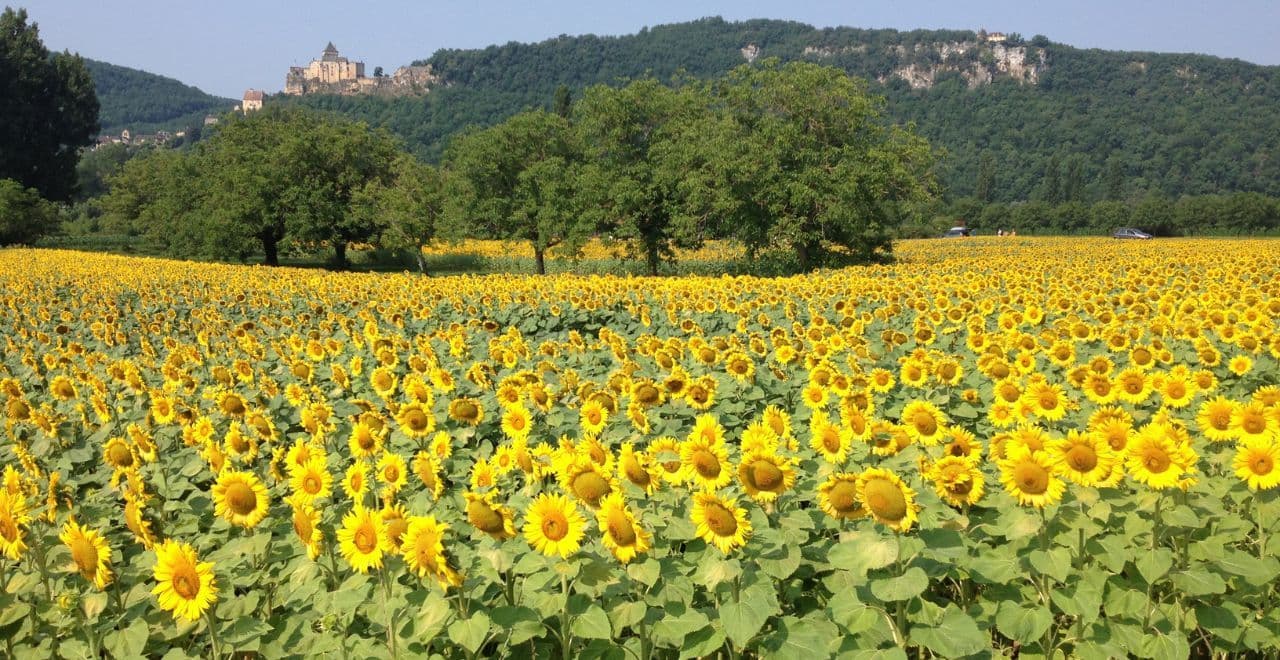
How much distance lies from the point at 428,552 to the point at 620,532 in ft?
2.13

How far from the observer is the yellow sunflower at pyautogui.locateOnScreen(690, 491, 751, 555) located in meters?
2.65

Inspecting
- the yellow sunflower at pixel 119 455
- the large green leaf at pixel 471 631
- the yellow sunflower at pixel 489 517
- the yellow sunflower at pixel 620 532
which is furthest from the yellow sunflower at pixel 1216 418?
the yellow sunflower at pixel 119 455

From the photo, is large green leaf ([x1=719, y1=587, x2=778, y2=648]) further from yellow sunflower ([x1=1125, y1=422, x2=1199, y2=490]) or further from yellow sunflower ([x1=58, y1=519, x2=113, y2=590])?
yellow sunflower ([x1=58, y1=519, x2=113, y2=590])

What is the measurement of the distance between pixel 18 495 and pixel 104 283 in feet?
53.7

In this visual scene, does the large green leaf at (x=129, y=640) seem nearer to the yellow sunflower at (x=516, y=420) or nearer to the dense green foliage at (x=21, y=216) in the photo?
the yellow sunflower at (x=516, y=420)

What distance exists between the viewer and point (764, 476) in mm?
2814

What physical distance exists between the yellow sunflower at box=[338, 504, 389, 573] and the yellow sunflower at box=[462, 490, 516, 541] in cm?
36


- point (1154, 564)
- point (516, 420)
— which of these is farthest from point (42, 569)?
point (1154, 564)

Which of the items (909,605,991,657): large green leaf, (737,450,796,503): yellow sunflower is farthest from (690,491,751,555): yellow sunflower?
(909,605,991,657): large green leaf

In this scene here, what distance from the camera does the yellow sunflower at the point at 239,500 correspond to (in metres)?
3.26

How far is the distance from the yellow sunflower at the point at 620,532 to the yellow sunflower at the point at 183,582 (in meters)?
1.45

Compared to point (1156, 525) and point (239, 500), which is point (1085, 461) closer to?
point (1156, 525)

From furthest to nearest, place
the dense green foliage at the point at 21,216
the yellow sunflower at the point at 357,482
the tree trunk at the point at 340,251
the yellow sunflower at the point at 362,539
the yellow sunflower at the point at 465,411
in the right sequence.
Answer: the dense green foliage at the point at 21,216 < the tree trunk at the point at 340,251 < the yellow sunflower at the point at 465,411 < the yellow sunflower at the point at 357,482 < the yellow sunflower at the point at 362,539

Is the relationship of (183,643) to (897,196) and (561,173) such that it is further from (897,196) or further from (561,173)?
(561,173)
